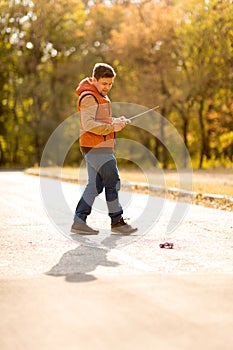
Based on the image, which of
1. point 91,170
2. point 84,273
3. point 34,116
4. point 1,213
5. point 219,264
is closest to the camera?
point 84,273

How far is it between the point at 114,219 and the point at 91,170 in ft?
2.31

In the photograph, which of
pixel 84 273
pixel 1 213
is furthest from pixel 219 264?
pixel 1 213

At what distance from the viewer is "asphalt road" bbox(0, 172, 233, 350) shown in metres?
4.66

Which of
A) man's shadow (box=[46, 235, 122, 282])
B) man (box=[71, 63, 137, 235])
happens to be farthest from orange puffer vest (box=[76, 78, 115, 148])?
man's shadow (box=[46, 235, 122, 282])

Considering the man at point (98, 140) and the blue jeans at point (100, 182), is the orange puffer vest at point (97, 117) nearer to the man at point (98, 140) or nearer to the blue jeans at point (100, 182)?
the man at point (98, 140)

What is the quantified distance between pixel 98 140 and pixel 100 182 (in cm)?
57

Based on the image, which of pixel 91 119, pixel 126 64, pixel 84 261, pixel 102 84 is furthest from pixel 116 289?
pixel 126 64

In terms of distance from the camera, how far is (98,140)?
955 centimetres

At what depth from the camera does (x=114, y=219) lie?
32.8 ft

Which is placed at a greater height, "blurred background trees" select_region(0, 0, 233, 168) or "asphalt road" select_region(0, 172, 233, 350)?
"blurred background trees" select_region(0, 0, 233, 168)

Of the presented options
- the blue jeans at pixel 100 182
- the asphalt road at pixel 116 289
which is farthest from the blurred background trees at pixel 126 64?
the asphalt road at pixel 116 289

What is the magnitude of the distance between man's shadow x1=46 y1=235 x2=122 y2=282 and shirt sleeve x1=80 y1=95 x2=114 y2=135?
4.15 ft

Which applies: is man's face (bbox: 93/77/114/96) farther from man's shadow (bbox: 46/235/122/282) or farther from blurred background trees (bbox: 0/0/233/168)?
blurred background trees (bbox: 0/0/233/168)

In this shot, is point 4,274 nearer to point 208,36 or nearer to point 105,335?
point 105,335
